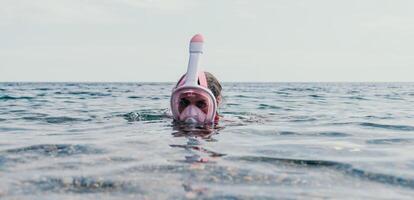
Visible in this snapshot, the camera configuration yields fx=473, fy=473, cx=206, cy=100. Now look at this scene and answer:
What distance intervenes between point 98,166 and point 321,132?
4.10 m

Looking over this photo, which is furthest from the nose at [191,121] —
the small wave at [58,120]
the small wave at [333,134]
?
the small wave at [58,120]

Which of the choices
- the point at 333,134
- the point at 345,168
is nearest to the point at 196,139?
the point at 345,168

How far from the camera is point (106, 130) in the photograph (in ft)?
24.6

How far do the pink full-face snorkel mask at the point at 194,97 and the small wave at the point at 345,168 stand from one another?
2.60 meters

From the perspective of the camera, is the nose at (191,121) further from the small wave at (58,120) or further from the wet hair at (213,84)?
the small wave at (58,120)

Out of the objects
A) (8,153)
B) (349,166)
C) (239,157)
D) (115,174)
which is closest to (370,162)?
(349,166)

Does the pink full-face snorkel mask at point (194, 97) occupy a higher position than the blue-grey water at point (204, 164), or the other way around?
the pink full-face snorkel mask at point (194, 97)

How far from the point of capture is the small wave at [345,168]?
158 inches

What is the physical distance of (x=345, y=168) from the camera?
4.46 metres

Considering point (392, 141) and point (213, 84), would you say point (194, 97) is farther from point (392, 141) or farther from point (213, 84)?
point (392, 141)
